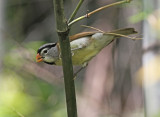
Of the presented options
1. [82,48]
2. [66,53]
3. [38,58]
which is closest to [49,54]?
[38,58]

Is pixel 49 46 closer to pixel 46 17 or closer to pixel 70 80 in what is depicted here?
pixel 70 80

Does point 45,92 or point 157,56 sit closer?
point 157,56

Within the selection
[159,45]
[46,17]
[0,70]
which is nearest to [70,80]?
[159,45]

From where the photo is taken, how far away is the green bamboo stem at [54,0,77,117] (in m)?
1.11

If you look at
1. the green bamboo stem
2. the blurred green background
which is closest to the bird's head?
the blurred green background

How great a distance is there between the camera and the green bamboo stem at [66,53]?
111 centimetres

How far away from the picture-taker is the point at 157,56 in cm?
188

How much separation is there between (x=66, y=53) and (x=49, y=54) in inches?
35.7

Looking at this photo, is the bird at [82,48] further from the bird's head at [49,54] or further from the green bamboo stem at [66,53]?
the green bamboo stem at [66,53]

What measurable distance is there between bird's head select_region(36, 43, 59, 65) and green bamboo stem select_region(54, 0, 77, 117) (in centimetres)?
81

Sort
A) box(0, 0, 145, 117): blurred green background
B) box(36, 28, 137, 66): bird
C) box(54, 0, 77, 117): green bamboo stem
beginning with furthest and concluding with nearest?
box(0, 0, 145, 117): blurred green background → box(36, 28, 137, 66): bird → box(54, 0, 77, 117): green bamboo stem

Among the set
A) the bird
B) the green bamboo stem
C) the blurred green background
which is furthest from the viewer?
the blurred green background

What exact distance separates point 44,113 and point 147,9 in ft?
6.24

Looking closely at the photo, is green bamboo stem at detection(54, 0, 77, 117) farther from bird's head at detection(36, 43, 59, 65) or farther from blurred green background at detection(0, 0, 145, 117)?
blurred green background at detection(0, 0, 145, 117)
